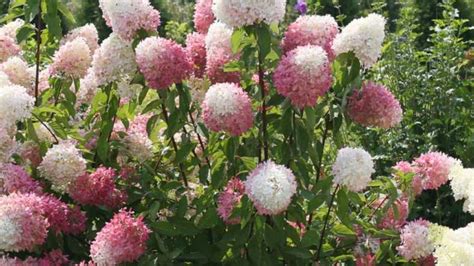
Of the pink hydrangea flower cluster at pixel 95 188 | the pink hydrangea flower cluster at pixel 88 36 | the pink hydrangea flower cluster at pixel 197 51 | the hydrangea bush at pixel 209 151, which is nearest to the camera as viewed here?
the hydrangea bush at pixel 209 151

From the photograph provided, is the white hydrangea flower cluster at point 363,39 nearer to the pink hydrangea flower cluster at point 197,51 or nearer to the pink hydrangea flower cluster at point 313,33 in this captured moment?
the pink hydrangea flower cluster at point 313,33

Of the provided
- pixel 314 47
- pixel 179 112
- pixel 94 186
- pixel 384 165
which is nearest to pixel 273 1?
pixel 314 47

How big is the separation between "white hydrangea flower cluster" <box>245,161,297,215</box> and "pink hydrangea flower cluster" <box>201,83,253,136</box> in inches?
5.3

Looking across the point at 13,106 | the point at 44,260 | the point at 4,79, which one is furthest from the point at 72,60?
the point at 44,260

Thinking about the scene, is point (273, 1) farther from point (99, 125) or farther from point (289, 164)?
point (99, 125)

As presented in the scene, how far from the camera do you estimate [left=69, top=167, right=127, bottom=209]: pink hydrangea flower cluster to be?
227 centimetres

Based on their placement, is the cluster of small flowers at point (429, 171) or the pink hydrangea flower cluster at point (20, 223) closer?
the pink hydrangea flower cluster at point (20, 223)

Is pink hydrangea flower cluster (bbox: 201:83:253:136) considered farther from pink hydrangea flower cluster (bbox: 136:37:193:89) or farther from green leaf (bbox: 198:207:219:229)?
green leaf (bbox: 198:207:219:229)

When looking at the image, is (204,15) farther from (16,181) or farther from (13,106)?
(16,181)

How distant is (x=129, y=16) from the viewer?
2236 mm

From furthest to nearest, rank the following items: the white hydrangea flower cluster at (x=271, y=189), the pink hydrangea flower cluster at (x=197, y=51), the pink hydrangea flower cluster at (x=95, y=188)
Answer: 1. the pink hydrangea flower cluster at (x=197, y=51)
2. the pink hydrangea flower cluster at (x=95, y=188)
3. the white hydrangea flower cluster at (x=271, y=189)

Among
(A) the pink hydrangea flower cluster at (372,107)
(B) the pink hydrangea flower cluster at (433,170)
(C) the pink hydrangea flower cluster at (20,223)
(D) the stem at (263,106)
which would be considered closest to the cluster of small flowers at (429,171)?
(B) the pink hydrangea flower cluster at (433,170)

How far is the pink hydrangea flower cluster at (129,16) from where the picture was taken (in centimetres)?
223

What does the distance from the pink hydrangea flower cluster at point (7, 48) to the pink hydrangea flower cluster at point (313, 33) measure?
1.10 metres
